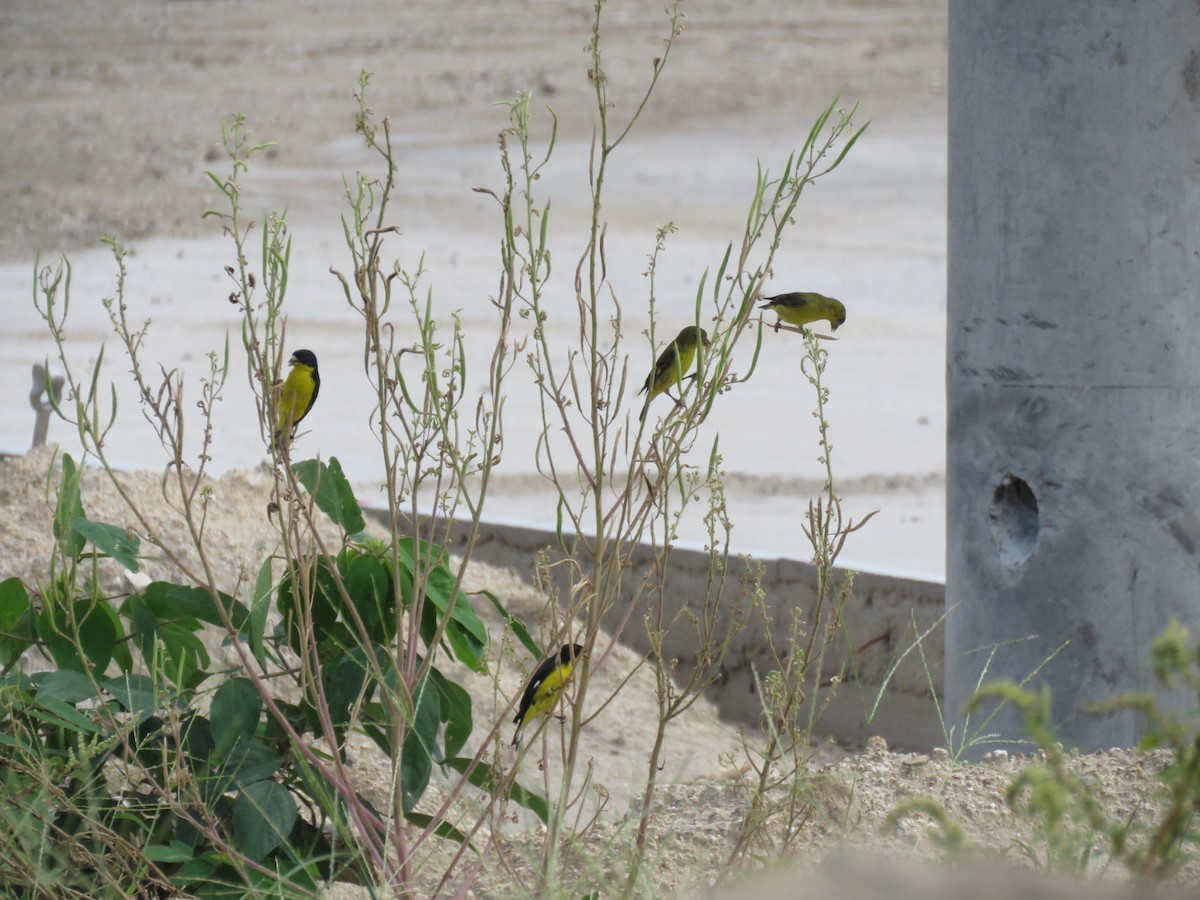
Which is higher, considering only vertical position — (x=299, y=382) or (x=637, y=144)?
(x=637, y=144)

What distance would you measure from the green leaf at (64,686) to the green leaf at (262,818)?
1.01 ft

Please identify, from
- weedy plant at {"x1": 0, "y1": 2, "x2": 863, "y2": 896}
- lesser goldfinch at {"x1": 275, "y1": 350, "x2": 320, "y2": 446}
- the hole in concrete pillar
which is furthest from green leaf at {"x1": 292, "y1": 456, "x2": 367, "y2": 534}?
the hole in concrete pillar

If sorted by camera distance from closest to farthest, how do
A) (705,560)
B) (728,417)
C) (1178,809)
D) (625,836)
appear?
1. (1178,809)
2. (625,836)
3. (705,560)
4. (728,417)

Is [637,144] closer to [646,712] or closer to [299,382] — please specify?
[646,712]

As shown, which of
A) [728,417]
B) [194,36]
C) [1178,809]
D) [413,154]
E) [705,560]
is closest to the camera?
[1178,809]

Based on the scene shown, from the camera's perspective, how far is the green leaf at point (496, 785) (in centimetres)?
264

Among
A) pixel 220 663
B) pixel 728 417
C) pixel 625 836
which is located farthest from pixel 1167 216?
pixel 728 417

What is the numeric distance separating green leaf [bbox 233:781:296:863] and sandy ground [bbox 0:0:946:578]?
0.88 m

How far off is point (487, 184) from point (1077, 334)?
12580 mm

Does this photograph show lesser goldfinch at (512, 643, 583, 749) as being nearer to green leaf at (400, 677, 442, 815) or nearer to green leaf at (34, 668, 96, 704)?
green leaf at (400, 677, 442, 815)

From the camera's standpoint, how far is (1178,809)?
4.37ft

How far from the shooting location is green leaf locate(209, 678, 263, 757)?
257 centimetres

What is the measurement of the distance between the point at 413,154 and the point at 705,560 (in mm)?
13460

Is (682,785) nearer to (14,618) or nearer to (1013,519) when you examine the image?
(1013,519)
